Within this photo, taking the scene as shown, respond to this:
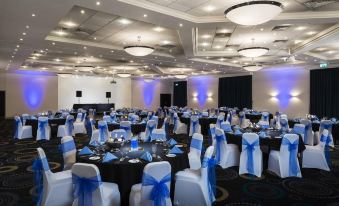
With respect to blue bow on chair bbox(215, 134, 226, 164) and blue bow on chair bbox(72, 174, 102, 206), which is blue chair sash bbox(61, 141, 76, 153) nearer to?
blue bow on chair bbox(72, 174, 102, 206)

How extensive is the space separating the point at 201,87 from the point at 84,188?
20.3 m

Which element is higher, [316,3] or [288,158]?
[316,3]

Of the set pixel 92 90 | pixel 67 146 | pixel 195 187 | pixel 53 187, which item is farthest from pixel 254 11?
pixel 92 90

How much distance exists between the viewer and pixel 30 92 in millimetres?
18859

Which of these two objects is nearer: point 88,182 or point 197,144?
point 88,182

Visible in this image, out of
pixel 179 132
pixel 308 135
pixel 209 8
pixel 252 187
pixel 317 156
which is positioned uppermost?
pixel 209 8

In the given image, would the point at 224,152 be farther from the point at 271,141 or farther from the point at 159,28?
the point at 159,28

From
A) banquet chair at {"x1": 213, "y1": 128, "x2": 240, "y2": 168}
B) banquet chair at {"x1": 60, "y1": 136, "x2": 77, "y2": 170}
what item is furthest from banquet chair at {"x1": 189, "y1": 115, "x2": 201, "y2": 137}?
banquet chair at {"x1": 60, "y1": 136, "x2": 77, "y2": 170}

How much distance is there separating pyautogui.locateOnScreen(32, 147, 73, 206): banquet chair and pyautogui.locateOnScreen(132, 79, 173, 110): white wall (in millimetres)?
20603

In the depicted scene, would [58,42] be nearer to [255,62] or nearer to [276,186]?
[276,186]

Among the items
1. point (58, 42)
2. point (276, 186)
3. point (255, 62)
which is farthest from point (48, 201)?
point (255, 62)

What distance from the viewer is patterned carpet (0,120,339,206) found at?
407 cm

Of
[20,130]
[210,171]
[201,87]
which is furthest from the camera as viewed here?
[201,87]

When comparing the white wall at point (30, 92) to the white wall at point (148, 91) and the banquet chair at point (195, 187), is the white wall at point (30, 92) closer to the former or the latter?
the white wall at point (148, 91)
